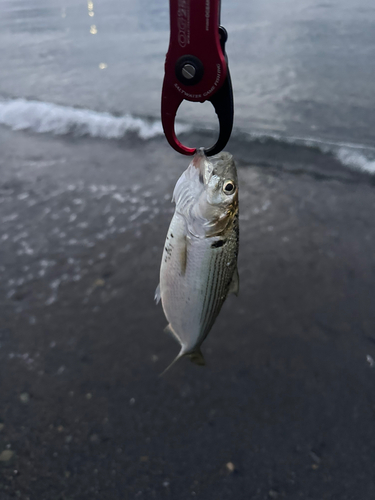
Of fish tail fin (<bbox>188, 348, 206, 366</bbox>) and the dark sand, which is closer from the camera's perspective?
fish tail fin (<bbox>188, 348, 206, 366</bbox>)

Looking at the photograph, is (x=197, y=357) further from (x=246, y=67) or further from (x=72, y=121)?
(x=246, y=67)

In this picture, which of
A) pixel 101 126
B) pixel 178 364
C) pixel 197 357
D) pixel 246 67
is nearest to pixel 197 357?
pixel 197 357

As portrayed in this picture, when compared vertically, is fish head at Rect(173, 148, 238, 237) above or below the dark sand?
above

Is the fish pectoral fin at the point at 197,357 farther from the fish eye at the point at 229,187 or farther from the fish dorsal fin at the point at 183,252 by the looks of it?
the fish eye at the point at 229,187

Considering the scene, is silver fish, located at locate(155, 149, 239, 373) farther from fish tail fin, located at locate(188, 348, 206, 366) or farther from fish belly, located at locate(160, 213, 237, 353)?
fish tail fin, located at locate(188, 348, 206, 366)

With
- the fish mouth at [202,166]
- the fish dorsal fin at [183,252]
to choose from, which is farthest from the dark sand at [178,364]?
the fish mouth at [202,166]

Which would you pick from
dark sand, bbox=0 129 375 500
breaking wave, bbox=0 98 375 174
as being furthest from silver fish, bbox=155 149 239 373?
breaking wave, bbox=0 98 375 174
